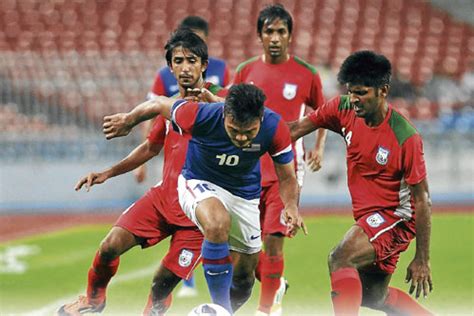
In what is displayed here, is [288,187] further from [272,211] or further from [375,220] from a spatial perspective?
[272,211]

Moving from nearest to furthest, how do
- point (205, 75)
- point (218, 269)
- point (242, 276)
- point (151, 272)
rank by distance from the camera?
point (218, 269)
point (242, 276)
point (205, 75)
point (151, 272)

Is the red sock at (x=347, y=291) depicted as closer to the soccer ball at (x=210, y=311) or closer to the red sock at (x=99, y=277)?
the soccer ball at (x=210, y=311)

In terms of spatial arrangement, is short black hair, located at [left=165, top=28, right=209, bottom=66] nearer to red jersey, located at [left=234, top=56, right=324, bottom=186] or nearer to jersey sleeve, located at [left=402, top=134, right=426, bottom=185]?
red jersey, located at [left=234, top=56, right=324, bottom=186]

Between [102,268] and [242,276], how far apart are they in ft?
3.82

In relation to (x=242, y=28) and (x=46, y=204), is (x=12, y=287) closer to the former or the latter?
(x=46, y=204)

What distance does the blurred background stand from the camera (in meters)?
17.9

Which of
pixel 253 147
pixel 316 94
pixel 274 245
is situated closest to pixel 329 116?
pixel 253 147

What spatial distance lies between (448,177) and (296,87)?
10427mm

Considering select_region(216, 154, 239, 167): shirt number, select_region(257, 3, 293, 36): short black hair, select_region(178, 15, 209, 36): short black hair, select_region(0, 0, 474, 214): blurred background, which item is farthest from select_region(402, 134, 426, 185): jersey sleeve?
select_region(0, 0, 474, 214): blurred background

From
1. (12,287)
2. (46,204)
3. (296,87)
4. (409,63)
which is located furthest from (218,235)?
(409,63)

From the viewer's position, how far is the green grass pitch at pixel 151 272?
857 cm

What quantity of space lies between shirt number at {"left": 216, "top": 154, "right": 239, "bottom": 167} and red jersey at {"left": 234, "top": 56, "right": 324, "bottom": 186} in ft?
6.18

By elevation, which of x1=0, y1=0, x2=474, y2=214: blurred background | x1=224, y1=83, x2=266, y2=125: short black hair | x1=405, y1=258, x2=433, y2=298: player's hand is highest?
x1=224, y1=83, x2=266, y2=125: short black hair

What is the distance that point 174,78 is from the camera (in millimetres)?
8867
